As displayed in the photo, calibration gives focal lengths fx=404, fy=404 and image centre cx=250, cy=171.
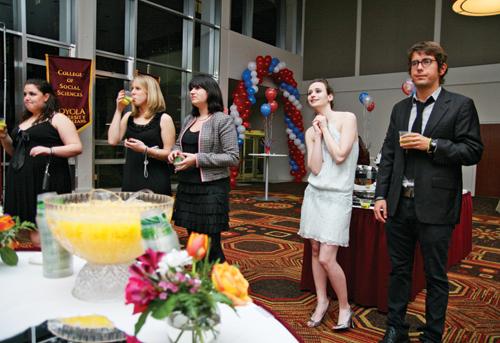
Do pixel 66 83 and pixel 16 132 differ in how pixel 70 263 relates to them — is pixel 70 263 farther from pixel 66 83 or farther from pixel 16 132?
pixel 66 83

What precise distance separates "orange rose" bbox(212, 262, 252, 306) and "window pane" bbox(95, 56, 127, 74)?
7.47 m

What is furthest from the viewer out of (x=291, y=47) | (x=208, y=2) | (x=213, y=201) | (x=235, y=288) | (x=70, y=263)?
(x=291, y=47)

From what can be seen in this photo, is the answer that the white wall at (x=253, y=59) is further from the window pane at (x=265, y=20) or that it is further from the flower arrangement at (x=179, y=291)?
the flower arrangement at (x=179, y=291)

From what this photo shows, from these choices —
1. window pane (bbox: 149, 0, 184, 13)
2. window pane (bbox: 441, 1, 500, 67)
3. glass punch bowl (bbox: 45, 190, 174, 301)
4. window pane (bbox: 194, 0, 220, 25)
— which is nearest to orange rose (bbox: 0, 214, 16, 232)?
glass punch bowl (bbox: 45, 190, 174, 301)

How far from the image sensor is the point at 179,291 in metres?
0.59

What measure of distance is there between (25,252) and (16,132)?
1.40 m

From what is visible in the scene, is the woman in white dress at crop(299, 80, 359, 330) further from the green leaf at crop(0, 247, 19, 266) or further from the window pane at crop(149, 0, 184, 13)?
the window pane at crop(149, 0, 184, 13)

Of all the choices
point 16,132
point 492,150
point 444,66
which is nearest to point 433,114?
point 444,66

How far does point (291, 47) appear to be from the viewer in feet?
40.4

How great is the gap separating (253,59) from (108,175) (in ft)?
15.9

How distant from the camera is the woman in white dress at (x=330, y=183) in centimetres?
212

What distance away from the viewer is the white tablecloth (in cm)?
75

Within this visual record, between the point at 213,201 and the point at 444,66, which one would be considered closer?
the point at 444,66

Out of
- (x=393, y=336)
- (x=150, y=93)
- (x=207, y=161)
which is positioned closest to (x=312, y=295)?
(x=393, y=336)
